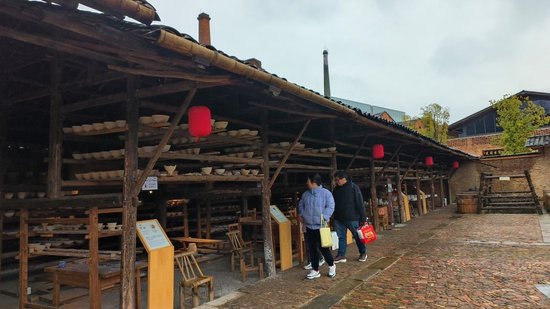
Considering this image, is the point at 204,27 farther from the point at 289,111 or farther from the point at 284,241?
the point at 284,241

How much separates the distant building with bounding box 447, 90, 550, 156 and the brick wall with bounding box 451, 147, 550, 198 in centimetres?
775

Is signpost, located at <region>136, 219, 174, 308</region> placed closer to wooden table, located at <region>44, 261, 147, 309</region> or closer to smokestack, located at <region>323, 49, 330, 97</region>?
wooden table, located at <region>44, 261, 147, 309</region>

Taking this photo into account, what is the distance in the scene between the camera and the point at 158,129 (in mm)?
5070

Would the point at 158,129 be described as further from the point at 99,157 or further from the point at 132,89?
the point at 99,157

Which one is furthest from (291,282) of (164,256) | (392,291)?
(164,256)

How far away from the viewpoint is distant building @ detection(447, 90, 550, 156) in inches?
1208

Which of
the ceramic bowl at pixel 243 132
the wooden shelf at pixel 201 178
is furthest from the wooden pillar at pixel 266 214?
the ceramic bowl at pixel 243 132

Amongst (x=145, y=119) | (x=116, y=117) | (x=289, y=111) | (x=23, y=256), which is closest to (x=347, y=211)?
(x=289, y=111)

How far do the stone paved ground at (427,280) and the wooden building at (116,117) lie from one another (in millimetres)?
1401

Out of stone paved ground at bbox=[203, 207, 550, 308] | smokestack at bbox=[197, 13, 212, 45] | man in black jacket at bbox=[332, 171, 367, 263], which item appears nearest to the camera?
stone paved ground at bbox=[203, 207, 550, 308]

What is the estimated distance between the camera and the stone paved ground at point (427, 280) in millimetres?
5293

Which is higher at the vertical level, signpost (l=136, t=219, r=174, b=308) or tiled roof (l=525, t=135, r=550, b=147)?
tiled roof (l=525, t=135, r=550, b=147)

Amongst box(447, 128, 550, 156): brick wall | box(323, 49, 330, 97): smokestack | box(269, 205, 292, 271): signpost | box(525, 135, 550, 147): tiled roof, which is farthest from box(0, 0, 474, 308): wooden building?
box(323, 49, 330, 97): smokestack

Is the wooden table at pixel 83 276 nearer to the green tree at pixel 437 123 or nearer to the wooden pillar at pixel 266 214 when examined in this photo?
the wooden pillar at pixel 266 214
